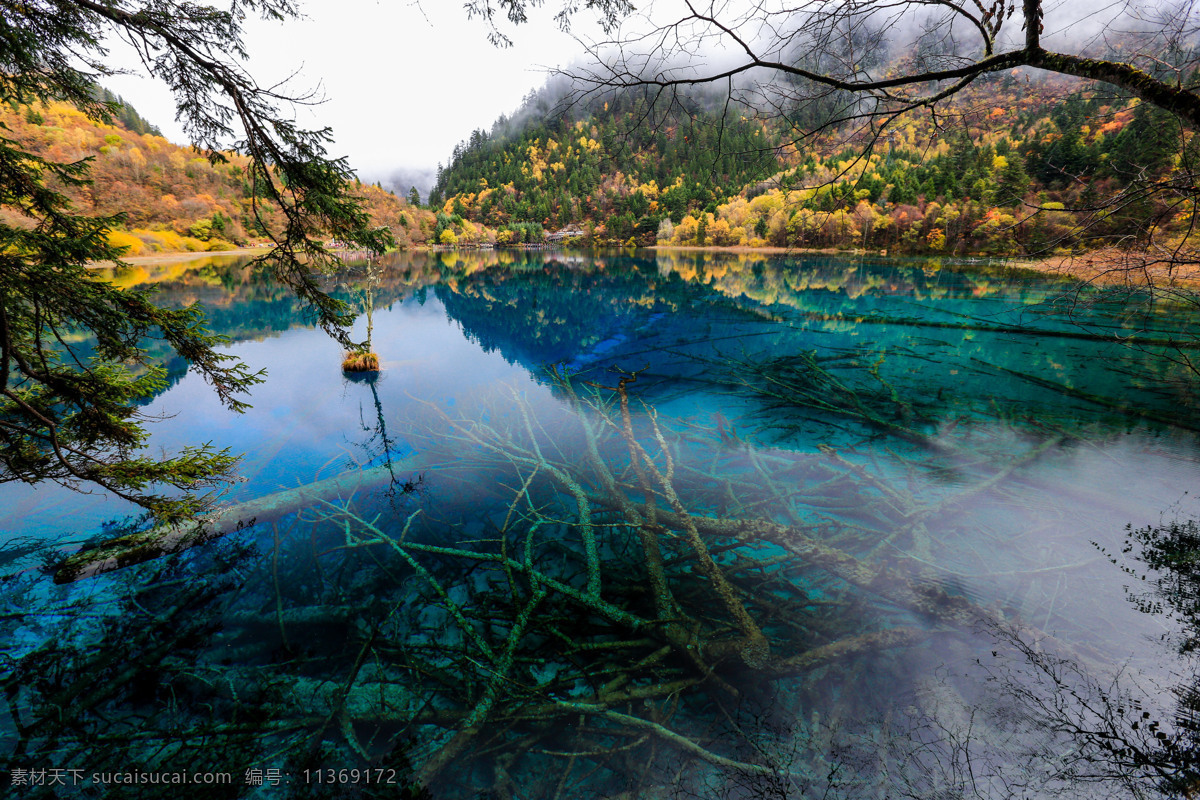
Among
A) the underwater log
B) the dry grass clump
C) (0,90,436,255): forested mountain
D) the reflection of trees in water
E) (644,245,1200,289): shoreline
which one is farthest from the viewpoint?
(0,90,436,255): forested mountain

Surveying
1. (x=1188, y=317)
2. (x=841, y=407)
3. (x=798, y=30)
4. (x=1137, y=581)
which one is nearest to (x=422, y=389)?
(x=841, y=407)

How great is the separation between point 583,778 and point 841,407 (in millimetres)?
9658

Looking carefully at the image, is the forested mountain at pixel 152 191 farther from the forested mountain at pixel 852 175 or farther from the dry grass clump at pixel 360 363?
the dry grass clump at pixel 360 363

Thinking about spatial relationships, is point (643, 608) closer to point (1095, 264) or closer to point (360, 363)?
point (1095, 264)

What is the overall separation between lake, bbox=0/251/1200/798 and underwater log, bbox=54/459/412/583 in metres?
0.07

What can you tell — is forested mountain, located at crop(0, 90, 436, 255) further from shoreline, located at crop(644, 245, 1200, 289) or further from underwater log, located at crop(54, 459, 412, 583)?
shoreline, located at crop(644, 245, 1200, 289)

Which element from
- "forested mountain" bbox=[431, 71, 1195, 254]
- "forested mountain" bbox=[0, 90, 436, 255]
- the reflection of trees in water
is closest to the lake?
the reflection of trees in water

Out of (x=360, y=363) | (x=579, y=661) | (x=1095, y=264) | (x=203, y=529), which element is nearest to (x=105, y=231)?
(x=203, y=529)

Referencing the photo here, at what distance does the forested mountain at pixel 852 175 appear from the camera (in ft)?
8.70

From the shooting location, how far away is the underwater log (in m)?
5.23

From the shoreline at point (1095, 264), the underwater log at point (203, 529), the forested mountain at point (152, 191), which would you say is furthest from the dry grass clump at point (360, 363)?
the forested mountain at point (152, 191)

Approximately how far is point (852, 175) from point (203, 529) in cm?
887

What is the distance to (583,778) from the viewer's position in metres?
3.26

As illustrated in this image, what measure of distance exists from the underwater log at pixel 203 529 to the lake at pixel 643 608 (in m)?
0.07
